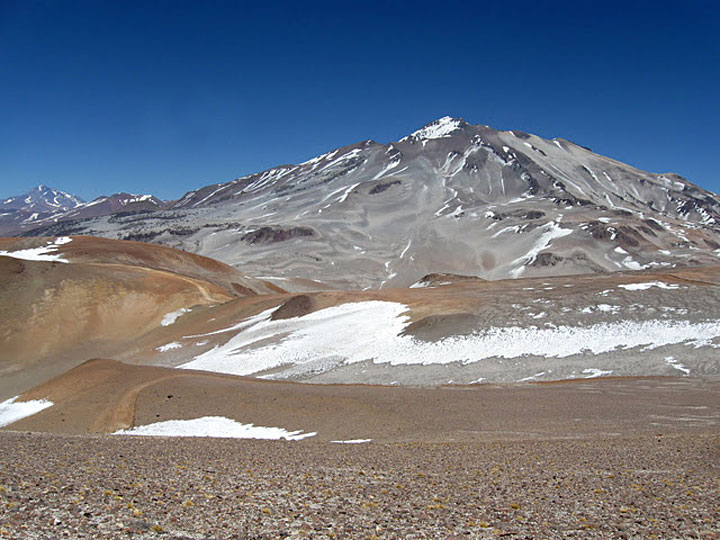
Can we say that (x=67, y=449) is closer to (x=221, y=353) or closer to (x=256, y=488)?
(x=256, y=488)

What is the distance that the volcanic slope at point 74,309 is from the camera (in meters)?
45.1

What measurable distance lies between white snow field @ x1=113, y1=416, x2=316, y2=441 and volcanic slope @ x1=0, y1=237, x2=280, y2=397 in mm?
25994

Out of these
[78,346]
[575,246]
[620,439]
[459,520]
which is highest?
[575,246]

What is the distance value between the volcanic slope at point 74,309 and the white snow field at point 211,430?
1023 inches

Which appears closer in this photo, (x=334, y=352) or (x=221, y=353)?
(x=334, y=352)

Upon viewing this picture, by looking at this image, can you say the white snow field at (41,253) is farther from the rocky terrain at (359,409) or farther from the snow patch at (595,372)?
the snow patch at (595,372)

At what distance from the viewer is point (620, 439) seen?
13.3 meters

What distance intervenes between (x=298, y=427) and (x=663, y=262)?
161m

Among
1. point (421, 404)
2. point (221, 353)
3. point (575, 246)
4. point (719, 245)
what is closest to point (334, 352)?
point (221, 353)

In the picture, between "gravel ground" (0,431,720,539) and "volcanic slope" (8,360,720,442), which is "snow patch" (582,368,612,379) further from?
"gravel ground" (0,431,720,539)

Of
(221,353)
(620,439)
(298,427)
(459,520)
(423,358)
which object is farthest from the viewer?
(221,353)

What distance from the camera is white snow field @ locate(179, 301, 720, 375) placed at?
101 ft

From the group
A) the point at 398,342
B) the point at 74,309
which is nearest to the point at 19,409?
the point at 398,342

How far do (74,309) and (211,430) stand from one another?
39816 mm
